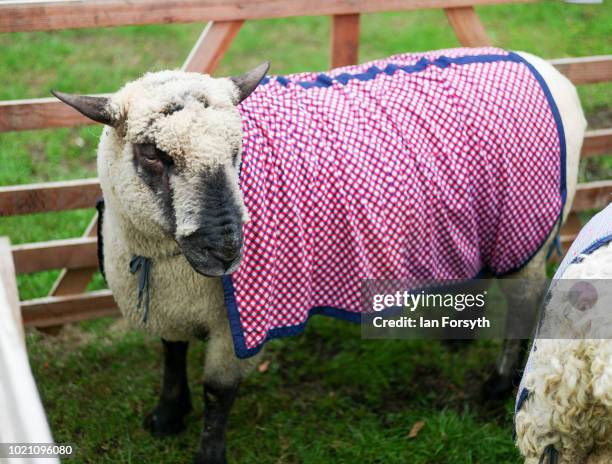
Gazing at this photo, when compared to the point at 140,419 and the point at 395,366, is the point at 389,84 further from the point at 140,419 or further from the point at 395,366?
the point at 140,419

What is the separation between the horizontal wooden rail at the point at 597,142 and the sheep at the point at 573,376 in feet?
8.05

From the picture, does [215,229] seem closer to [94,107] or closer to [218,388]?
[94,107]

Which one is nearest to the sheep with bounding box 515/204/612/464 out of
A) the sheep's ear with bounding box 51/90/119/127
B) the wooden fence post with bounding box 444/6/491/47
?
the sheep's ear with bounding box 51/90/119/127

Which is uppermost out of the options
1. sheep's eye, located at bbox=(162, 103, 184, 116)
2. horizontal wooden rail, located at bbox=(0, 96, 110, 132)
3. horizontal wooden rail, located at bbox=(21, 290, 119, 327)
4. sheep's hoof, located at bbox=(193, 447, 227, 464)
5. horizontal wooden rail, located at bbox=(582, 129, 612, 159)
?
sheep's eye, located at bbox=(162, 103, 184, 116)

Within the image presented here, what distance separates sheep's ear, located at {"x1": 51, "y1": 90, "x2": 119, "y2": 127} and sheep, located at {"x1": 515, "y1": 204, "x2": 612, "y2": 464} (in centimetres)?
163

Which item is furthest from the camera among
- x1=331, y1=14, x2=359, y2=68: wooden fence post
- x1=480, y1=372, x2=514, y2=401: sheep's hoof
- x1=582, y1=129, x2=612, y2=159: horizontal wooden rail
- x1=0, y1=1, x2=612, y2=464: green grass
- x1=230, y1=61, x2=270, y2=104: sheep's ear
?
x1=582, y1=129, x2=612, y2=159: horizontal wooden rail

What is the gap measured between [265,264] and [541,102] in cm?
153

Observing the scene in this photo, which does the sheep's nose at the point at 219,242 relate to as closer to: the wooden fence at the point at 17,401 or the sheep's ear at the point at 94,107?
the sheep's ear at the point at 94,107

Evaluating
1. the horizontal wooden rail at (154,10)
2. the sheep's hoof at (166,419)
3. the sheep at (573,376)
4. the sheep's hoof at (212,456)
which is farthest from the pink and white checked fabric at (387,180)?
the sheep at (573,376)

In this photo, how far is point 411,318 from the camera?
179 inches

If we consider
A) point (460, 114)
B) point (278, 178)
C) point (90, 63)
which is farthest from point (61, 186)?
point (90, 63)

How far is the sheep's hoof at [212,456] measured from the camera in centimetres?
343

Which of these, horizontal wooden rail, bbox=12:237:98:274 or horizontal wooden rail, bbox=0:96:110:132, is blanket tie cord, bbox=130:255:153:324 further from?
horizontal wooden rail, bbox=12:237:98:274

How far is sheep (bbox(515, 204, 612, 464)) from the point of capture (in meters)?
2.15
